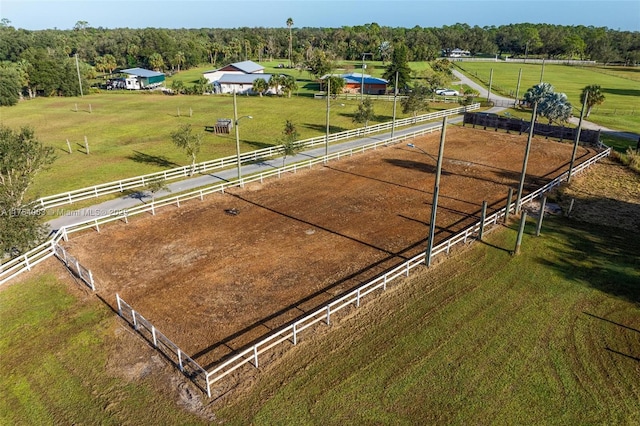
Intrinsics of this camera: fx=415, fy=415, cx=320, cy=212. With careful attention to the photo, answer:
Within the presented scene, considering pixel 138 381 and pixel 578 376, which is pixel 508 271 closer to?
pixel 578 376

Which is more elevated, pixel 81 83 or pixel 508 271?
pixel 81 83

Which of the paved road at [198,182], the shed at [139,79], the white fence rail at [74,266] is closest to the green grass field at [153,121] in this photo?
the paved road at [198,182]

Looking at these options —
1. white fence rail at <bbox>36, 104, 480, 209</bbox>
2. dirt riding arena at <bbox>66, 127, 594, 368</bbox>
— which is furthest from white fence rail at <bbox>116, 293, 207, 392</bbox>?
white fence rail at <bbox>36, 104, 480, 209</bbox>

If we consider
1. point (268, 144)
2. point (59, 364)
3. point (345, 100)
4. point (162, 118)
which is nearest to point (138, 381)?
point (59, 364)

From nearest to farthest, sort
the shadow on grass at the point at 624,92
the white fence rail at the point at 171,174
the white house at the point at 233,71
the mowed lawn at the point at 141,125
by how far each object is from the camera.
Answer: the white fence rail at the point at 171,174 → the mowed lawn at the point at 141,125 → the shadow on grass at the point at 624,92 → the white house at the point at 233,71

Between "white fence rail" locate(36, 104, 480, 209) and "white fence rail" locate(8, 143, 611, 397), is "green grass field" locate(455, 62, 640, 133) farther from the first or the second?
"white fence rail" locate(8, 143, 611, 397)

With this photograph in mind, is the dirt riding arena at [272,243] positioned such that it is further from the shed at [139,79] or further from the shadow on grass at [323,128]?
the shed at [139,79]

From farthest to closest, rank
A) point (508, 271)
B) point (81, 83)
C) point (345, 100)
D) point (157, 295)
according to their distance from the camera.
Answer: point (81, 83), point (345, 100), point (508, 271), point (157, 295)
